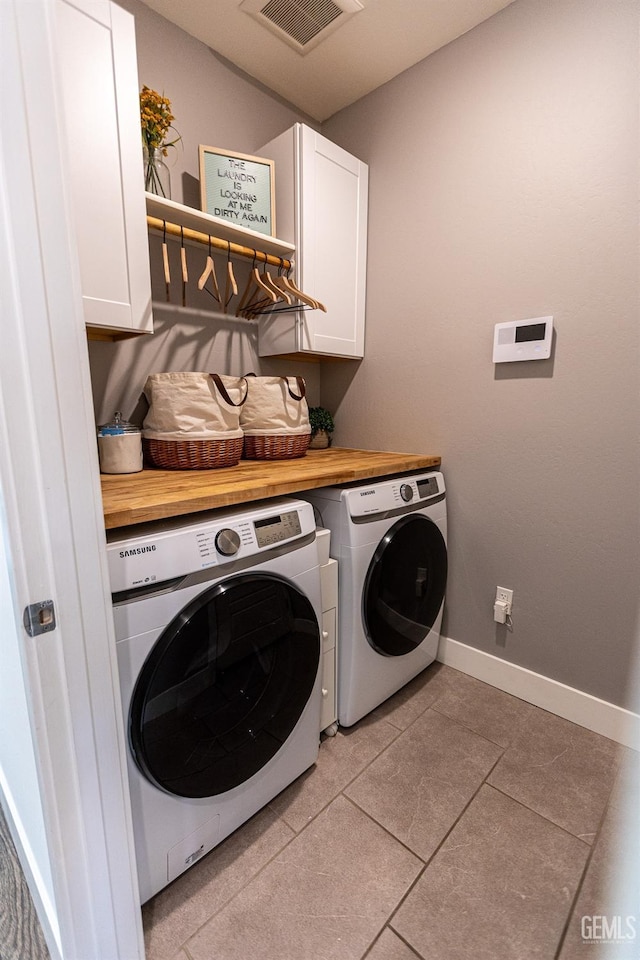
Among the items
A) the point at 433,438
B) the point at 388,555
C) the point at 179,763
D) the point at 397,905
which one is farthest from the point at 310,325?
the point at 397,905

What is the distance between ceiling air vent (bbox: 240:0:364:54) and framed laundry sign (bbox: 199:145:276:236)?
439 millimetres

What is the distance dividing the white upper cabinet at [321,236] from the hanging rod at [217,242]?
0.10 meters

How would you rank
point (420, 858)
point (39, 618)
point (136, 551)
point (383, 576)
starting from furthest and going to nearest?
point (383, 576), point (420, 858), point (136, 551), point (39, 618)

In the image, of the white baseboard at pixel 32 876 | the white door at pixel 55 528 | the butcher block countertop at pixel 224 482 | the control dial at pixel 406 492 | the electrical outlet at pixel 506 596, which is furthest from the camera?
the electrical outlet at pixel 506 596

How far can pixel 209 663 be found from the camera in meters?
0.99

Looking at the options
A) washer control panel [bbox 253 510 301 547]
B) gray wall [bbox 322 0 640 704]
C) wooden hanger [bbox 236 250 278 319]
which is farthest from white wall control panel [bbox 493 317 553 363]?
washer control panel [bbox 253 510 301 547]

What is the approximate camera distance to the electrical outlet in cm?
175

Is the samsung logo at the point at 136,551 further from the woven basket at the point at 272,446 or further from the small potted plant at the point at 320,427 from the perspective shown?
the small potted plant at the point at 320,427

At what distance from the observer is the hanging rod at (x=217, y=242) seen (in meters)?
1.43

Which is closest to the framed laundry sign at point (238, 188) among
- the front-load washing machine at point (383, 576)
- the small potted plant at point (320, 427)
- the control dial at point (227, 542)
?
the small potted plant at point (320, 427)

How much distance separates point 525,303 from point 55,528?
65.0 inches

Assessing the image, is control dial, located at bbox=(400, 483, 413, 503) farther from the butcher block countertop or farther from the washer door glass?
the washer door glass

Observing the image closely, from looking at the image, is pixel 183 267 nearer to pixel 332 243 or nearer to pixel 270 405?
pixel 270 405

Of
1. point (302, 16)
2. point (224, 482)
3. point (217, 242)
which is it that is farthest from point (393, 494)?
point (302, 16)
